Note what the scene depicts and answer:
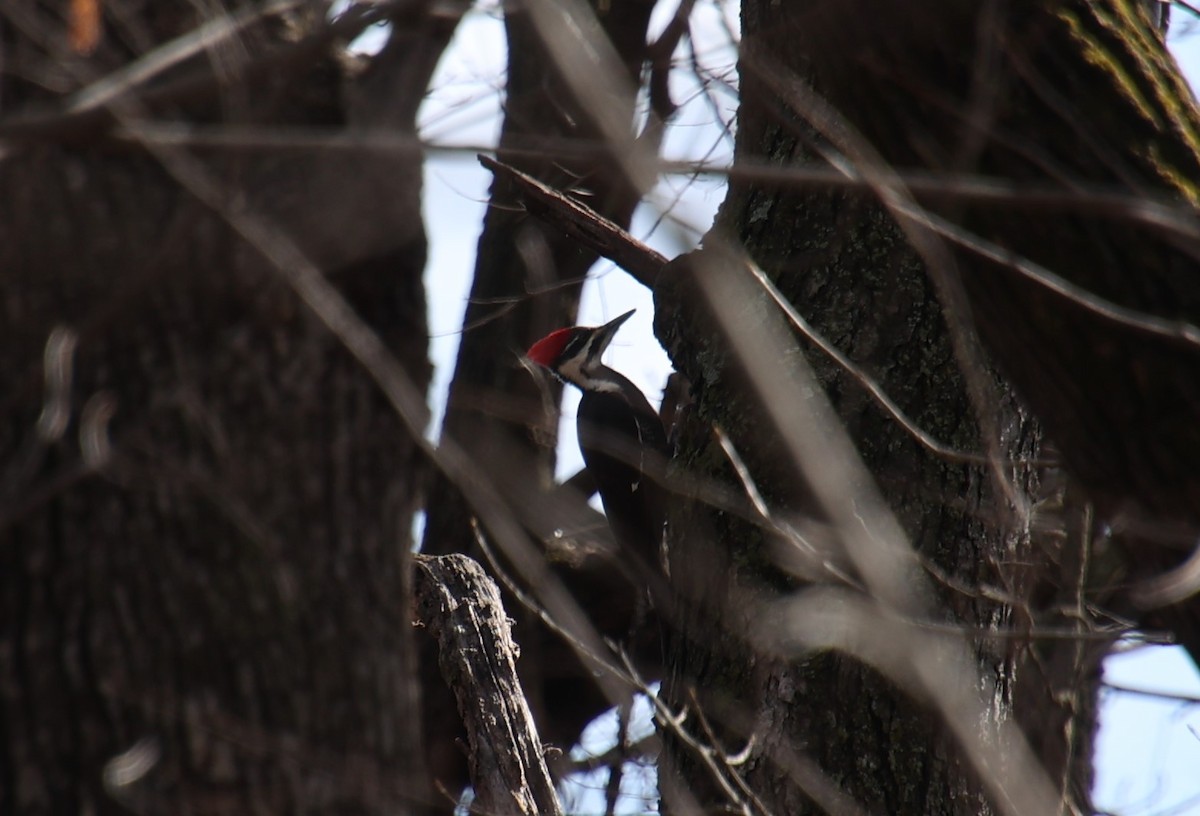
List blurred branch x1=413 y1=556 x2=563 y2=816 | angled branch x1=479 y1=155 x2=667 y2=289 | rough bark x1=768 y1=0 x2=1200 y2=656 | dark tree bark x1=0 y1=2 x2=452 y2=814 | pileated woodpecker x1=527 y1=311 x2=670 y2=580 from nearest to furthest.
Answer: rough bark x1=768 y1=0 x2=1200 y2=656, dark tree bark x1=0 y1=2 x2=452 y2=814, blurred branch x1=413 y1=556 x2=563 y2=816, angled branch x1=479 y1=155 x2=667 y2=289, pileated woodpecker x1=527 y1=311 x2=670 y2=580

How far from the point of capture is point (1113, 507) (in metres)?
1.85

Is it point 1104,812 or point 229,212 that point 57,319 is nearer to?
point 229,212

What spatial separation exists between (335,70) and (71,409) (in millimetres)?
Result: 725

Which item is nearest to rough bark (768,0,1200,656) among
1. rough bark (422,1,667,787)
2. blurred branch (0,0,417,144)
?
blurred branch (0,0,417,144)

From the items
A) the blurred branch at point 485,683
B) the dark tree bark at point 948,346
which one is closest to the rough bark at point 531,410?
the blurred branch at point 485,683

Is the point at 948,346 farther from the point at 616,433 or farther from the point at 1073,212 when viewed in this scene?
the point at 616,433

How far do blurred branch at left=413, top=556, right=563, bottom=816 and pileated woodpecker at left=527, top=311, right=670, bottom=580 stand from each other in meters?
1.15

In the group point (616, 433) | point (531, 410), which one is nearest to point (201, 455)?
point (531, 410)

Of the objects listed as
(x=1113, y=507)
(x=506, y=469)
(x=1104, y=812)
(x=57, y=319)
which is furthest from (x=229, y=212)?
(x=1104, y=812)

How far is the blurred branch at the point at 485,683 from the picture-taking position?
10.5 feet

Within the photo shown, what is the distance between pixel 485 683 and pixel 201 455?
1518 millimetres

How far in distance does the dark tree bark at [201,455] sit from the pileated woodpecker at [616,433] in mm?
2469

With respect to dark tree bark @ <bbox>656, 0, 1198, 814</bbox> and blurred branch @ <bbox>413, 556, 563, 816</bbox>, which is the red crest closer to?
dark tree bark @ <bbox>656, 0, 1198, 814</bbox>

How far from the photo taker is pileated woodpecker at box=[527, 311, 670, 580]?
5.20m
